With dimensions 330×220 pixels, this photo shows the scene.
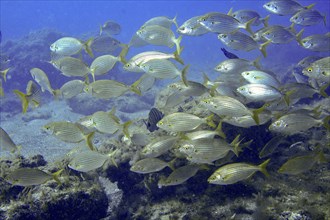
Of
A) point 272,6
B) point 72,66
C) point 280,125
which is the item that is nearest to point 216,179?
point 280,125

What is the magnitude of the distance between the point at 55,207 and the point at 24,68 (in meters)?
18.1

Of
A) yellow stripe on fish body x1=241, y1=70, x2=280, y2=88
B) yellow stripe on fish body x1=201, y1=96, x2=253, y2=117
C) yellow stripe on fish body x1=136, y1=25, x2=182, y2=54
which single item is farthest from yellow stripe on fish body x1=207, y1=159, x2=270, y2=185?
A: yellow stripe on fish body x1=136, y1=25, x2=182, y2=54

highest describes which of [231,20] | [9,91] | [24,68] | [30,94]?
[231,20]

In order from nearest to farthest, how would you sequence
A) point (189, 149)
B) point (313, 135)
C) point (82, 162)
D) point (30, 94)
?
point (189, 149) → point (82, 162) → point (30, 94) → point (313, 135)

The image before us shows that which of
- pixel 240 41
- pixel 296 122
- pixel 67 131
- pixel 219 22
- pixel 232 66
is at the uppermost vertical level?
pixel 219 22

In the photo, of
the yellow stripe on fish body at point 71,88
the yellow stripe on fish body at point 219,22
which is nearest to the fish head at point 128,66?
the yellow stripe on fish body at point 71,88

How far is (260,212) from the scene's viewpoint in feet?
14.6

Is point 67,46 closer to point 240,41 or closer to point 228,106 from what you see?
point 240,41

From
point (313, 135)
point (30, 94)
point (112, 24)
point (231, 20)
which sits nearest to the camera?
point (30, 94)

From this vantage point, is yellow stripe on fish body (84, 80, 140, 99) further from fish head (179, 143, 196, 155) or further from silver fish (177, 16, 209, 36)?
silver fish (177, 16, 209, 36)

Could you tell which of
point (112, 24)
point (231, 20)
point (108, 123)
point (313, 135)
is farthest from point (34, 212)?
point (112, 24)

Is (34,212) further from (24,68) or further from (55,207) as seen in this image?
(24,68)

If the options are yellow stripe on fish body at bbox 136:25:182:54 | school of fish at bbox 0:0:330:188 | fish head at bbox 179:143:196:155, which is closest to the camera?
fish head at bbox 179:143:196:155

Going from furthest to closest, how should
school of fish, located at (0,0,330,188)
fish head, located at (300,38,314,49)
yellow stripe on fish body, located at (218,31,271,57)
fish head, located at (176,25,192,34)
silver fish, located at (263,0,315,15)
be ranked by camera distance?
1. silver fish, located at (263,0,315,15)
2. fish head, located at (300,38,314,49)
3. fish head, located at (176,25,192,34)
4. yellow stripe on fish body, located at (218,31,271,57)
5. school of fish, located at (0,0,330,188)
